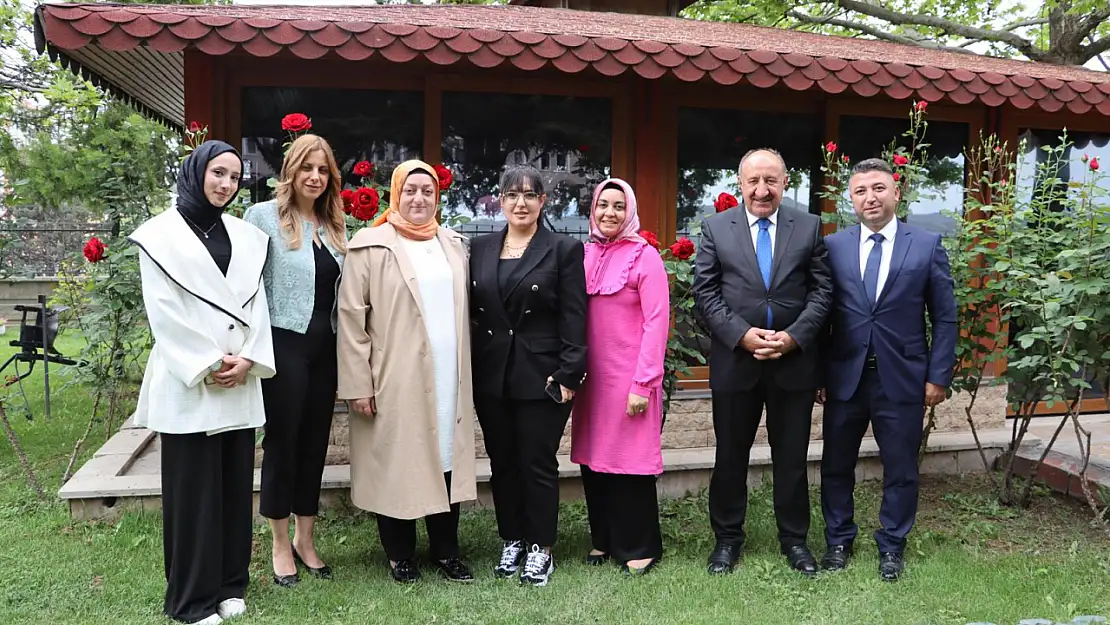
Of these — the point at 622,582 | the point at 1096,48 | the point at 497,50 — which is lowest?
the point at 622,582

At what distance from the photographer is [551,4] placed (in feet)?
27.8

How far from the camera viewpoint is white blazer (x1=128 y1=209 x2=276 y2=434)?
2.79 m

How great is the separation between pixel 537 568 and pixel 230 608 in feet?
4.12

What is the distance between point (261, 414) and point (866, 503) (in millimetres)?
3447

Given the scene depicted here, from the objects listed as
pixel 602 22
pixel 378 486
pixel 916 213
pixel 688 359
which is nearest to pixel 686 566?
pixel 378 486

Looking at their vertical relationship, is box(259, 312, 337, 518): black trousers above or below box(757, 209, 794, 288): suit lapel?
below

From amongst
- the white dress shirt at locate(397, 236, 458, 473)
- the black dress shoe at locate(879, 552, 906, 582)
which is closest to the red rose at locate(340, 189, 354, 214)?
the white dress shirt at locate(397, 236, 458, 473)

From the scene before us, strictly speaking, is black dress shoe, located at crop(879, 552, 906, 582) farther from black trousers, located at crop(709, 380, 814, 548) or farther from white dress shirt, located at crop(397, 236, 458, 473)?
white dress shirt, located at crop(397, 236, 458, 473)

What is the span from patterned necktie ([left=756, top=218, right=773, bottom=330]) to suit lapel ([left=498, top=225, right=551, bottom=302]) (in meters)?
0.93

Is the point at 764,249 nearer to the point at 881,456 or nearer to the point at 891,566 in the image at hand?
the point at 881,456

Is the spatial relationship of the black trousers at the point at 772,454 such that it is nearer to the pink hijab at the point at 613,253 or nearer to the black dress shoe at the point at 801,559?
the black dress shoe at the point at 801,559

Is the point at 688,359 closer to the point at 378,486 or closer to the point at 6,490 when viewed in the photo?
the point at 378,486

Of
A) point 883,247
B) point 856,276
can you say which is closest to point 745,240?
point 856,276

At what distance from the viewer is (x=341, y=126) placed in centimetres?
512
